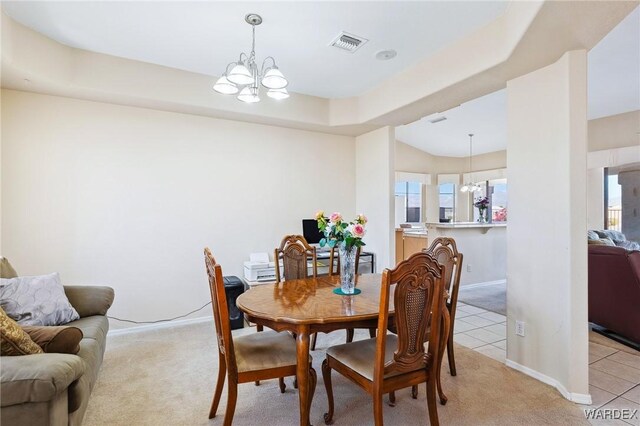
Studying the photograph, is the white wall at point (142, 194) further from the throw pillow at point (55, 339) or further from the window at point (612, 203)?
the window at point (612, 203)

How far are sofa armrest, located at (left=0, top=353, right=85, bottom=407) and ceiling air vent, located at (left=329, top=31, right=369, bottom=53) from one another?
291cm

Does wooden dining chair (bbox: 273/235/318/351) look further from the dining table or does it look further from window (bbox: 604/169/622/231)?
window (bbox: 604/169/622/231)

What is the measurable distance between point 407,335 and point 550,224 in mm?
1631

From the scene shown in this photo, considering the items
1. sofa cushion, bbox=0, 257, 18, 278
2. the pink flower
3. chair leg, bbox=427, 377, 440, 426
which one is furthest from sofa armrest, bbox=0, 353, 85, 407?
chair leg, bbox=427, 377, 440, 426

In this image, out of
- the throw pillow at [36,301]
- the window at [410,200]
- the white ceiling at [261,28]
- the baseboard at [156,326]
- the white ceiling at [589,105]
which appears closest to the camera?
the throw pillow at [36,301]

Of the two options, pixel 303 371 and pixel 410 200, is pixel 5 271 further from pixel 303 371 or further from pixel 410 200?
pixel 410 200

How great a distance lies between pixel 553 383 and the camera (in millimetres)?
2459

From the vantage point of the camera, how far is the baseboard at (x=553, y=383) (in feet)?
7.39

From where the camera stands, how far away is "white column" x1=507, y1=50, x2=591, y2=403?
91.5 inches

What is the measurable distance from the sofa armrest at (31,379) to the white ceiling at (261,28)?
7.86 feet

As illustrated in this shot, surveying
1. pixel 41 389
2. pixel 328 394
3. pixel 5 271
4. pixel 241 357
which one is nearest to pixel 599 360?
pixel 328 394

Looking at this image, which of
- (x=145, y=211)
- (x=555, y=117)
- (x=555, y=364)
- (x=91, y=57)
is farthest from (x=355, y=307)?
(x=91, y=57)

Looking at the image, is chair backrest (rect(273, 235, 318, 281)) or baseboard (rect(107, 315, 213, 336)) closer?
chair backrest (rect(273, 235, 318, 281))

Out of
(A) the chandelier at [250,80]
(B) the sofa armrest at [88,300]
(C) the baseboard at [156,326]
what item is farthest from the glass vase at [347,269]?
(C) the baseboard at [156,326]
